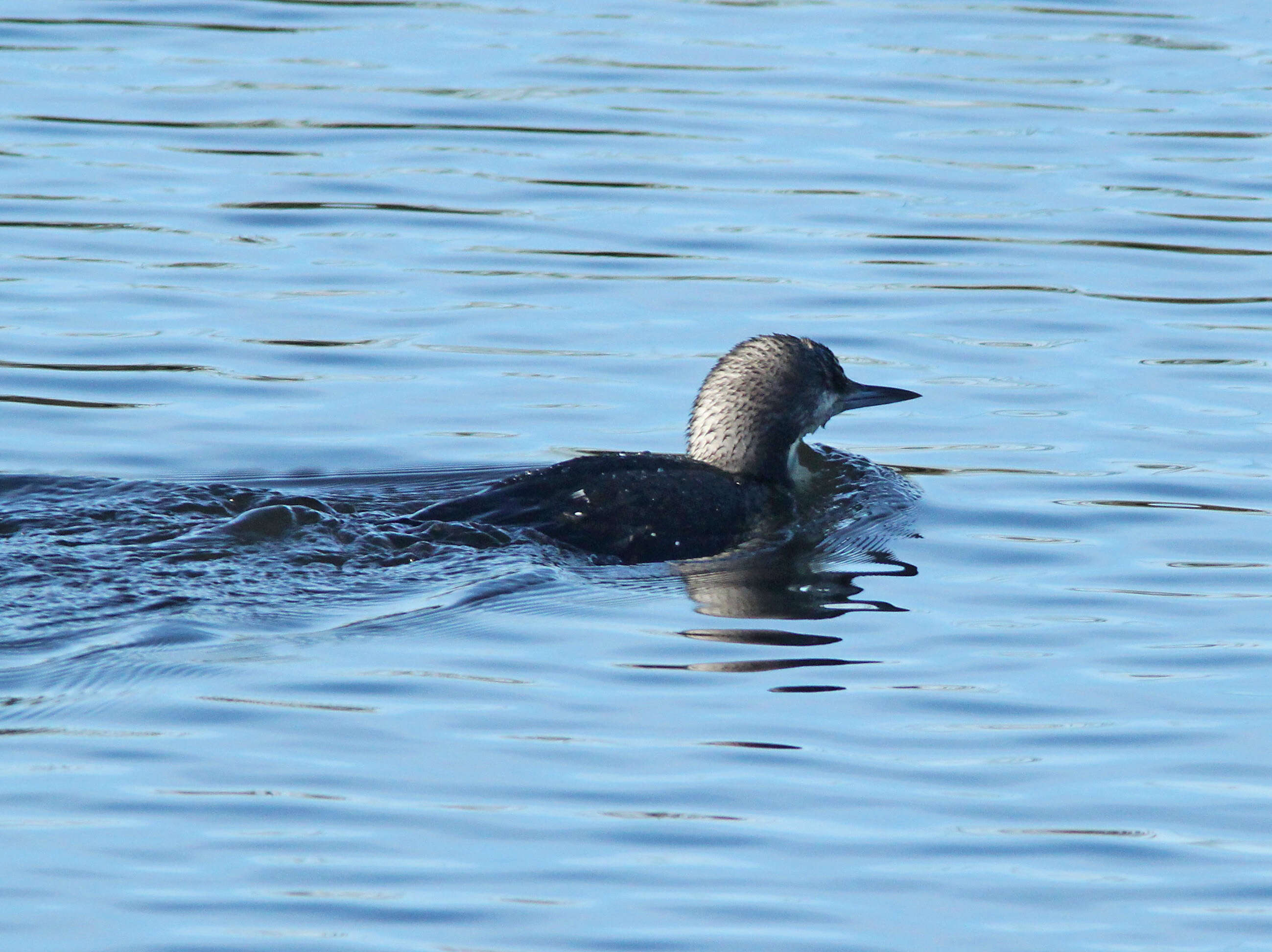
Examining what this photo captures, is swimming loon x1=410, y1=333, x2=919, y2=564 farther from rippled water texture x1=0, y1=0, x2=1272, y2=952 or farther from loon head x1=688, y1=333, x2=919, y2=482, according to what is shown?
rippled water texture x1=0, y1=0, x2=1272, y2=952

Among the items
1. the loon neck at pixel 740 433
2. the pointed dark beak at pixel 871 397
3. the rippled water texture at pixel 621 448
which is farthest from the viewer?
the pointed dark beak at pixel 871 397

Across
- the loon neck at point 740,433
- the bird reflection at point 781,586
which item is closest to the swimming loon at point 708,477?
the loon neck at point 740,433

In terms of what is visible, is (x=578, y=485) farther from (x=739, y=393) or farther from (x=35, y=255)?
(x=35, y=255)

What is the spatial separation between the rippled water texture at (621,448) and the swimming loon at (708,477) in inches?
9.4

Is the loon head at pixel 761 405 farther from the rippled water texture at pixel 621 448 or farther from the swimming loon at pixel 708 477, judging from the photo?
the rippled water texture at pixel 621 448

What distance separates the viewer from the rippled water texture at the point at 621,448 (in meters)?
5.96

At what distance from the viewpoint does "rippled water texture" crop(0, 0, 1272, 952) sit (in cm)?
596

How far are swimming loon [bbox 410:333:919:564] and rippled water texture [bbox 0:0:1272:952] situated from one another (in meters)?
0.24

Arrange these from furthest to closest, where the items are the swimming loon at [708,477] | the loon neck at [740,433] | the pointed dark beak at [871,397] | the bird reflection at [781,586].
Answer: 1. the pointed dark beak at [871,397]
2. the loon neck at [740,433]
3. the swimming loon at [708,477]
4. the bird reflection at [781,586]

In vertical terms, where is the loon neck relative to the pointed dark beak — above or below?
below

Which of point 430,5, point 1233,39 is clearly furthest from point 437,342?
point 1233,39

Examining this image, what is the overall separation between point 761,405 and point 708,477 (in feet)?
1.93

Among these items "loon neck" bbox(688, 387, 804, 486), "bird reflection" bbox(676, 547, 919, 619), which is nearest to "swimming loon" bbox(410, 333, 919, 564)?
"loon neck" bbox(688, 387, 804, 486)

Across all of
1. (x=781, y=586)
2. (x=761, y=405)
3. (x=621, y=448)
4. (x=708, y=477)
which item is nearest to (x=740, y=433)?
(x=761, y=405)
